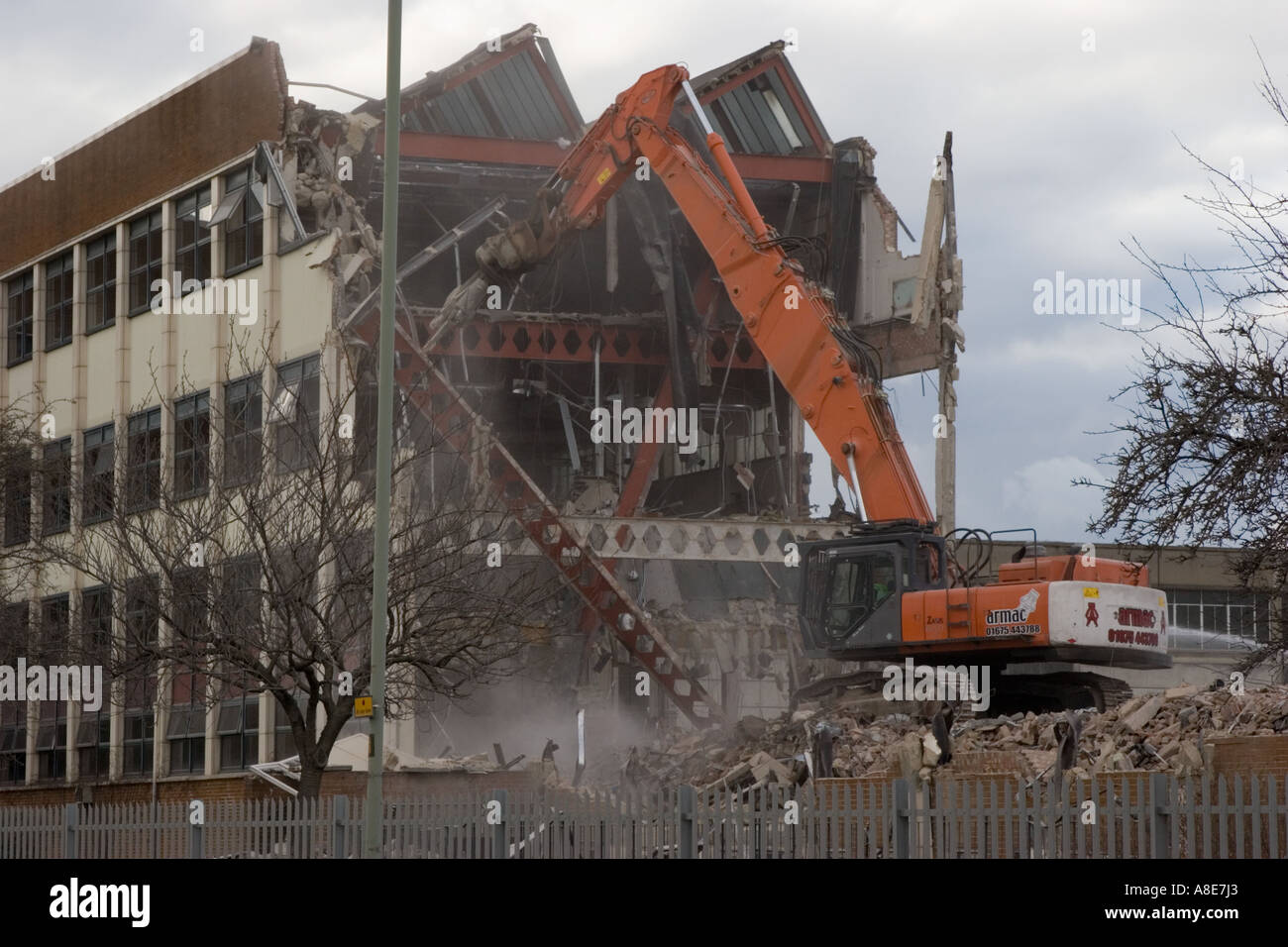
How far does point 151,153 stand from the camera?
39562 mm

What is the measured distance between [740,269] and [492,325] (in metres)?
9.76

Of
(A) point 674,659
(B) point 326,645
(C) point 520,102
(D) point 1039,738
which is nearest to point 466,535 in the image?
(B) point 326,645

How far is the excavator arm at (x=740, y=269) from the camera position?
27.3 metres

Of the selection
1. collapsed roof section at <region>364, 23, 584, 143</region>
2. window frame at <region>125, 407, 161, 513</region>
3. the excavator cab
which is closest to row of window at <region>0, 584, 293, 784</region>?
window frame at <region>125, 407, 161, 513</region>

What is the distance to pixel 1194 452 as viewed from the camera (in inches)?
682

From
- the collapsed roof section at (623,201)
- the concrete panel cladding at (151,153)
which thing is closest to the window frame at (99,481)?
the concrete panel cladding at (151,153)

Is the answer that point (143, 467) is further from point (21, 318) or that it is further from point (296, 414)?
point (21, 318)

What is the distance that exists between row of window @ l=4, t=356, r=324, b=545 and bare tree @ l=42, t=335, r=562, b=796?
12 cm

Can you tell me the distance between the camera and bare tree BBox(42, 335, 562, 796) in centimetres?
2297

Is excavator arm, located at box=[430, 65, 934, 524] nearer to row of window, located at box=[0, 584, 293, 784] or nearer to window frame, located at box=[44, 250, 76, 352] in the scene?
row of window, located at box=[0, 584, 293, 784]

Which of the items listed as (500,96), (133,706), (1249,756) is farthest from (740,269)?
(133,706)
